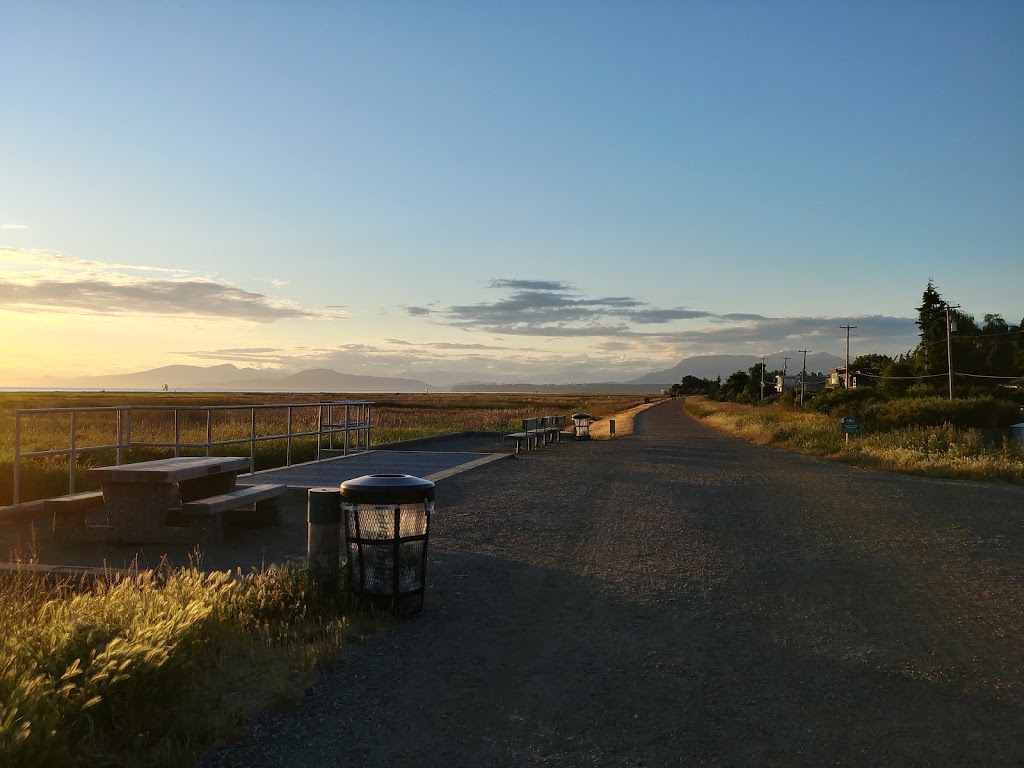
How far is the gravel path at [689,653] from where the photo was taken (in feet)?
13.0

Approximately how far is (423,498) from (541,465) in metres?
12.3

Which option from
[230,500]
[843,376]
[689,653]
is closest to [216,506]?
[230,500]

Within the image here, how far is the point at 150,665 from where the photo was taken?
4.20 metres

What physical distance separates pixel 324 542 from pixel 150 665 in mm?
2142

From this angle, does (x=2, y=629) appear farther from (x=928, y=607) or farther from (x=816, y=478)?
(x=816, y=478)

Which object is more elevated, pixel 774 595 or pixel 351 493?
pixel 351 493

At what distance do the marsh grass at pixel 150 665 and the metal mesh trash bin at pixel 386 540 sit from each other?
1.02 ft

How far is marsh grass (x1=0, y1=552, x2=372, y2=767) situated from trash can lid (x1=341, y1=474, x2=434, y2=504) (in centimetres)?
80

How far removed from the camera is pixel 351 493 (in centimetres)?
606

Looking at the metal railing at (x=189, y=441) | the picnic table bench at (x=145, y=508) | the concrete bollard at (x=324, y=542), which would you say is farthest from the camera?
the metal railing at (x=189, y=441)

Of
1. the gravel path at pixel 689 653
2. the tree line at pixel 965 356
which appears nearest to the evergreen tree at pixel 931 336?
the tree line at pixel 965 356

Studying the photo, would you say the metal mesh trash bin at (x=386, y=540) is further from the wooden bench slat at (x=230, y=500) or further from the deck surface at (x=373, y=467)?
the deck surface at (x=373, y=467)

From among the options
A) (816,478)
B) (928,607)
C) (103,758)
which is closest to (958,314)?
(816,478)

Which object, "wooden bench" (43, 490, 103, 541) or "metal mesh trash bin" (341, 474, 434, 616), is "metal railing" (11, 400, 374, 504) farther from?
"metal mesh trash bin" (341, 474, 434, 616)
